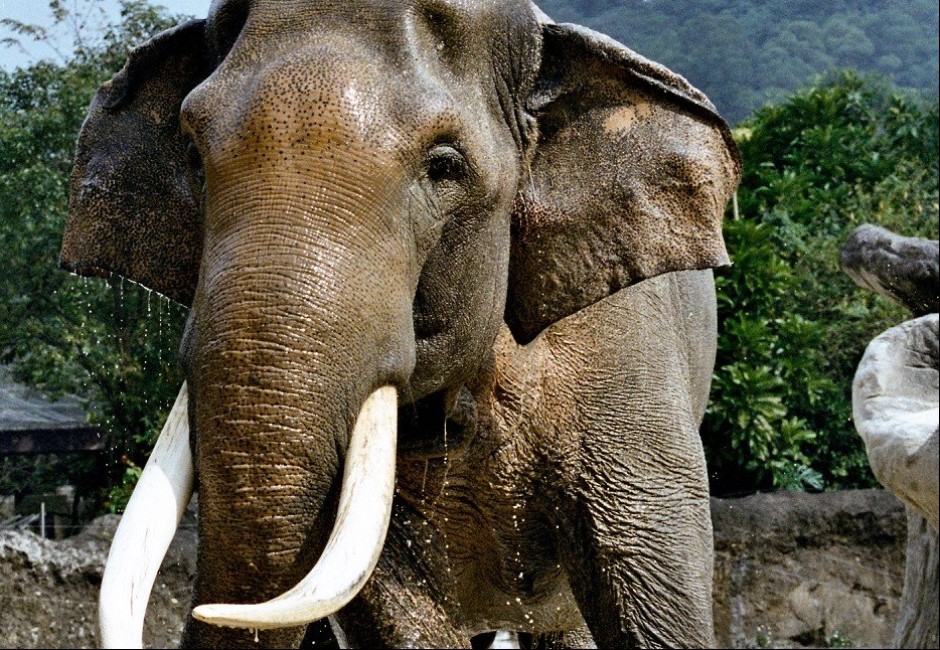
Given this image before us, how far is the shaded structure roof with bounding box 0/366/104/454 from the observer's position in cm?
820

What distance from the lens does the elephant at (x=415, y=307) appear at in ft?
10.6

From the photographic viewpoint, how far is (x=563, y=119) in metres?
4.18

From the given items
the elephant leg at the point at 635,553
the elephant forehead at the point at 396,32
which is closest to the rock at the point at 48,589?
the elephant leg at the point at 635,553

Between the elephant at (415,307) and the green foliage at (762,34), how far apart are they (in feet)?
2.58

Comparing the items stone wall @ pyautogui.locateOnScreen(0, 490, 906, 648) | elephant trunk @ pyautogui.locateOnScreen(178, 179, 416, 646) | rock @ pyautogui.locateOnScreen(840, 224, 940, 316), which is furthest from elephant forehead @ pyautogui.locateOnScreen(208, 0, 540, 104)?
stone wall @ pyautogui.locateOnScreen(0, 490, 906, 648)

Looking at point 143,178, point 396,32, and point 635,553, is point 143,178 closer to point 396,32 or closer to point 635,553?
point 396,32

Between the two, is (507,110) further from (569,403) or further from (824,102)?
(824,102)

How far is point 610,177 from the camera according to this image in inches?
164

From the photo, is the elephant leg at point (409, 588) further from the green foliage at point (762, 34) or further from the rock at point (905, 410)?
the rock at point (905, 410)

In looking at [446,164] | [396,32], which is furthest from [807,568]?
[396,32]

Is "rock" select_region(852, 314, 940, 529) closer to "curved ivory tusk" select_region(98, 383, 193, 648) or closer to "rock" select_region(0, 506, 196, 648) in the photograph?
"curved ivory tusk" select_region(98, 383, 193, 648)

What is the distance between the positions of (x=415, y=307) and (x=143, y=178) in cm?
96

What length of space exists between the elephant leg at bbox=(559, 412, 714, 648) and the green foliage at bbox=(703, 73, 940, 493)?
375 centimetres

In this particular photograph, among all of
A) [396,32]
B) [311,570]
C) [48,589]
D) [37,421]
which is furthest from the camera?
[37,421]
